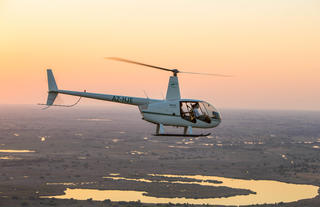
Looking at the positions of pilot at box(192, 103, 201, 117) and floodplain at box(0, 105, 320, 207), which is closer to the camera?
pilot at box(192, 103, 201, 117)

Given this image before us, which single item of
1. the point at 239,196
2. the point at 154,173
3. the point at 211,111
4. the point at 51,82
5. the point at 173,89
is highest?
the point at 173,89

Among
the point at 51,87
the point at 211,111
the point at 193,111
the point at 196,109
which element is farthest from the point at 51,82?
the point at 211,111

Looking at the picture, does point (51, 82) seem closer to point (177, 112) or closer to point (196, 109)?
point (177, 112)

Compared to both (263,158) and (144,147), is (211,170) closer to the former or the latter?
(263,158)

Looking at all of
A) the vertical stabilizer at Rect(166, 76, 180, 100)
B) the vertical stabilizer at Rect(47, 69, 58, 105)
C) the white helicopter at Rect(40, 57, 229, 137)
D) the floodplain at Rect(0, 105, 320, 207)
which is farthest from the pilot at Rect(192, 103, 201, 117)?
the floodplain at Rect(0, 105, 320, 207)

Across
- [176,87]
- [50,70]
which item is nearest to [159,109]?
[176,87]

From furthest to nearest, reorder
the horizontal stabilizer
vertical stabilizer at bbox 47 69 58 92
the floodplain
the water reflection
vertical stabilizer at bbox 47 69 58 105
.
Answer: the floodplain, the water reflection, vertical stabilizer at bbox 47 69 58 92, vertical stabilizer at bbox 47 69 58 105, the horizontal stabilizer

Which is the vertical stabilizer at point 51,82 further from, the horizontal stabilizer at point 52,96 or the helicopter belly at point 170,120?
the helicopter belly at point 170,120

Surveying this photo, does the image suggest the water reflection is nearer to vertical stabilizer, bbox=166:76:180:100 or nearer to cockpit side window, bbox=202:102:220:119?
cockpit side window, bbox=202:102:220:119

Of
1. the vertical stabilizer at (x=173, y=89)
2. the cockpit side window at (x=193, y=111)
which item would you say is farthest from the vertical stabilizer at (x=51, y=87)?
the cockpit side window at (x=193, y=111)
